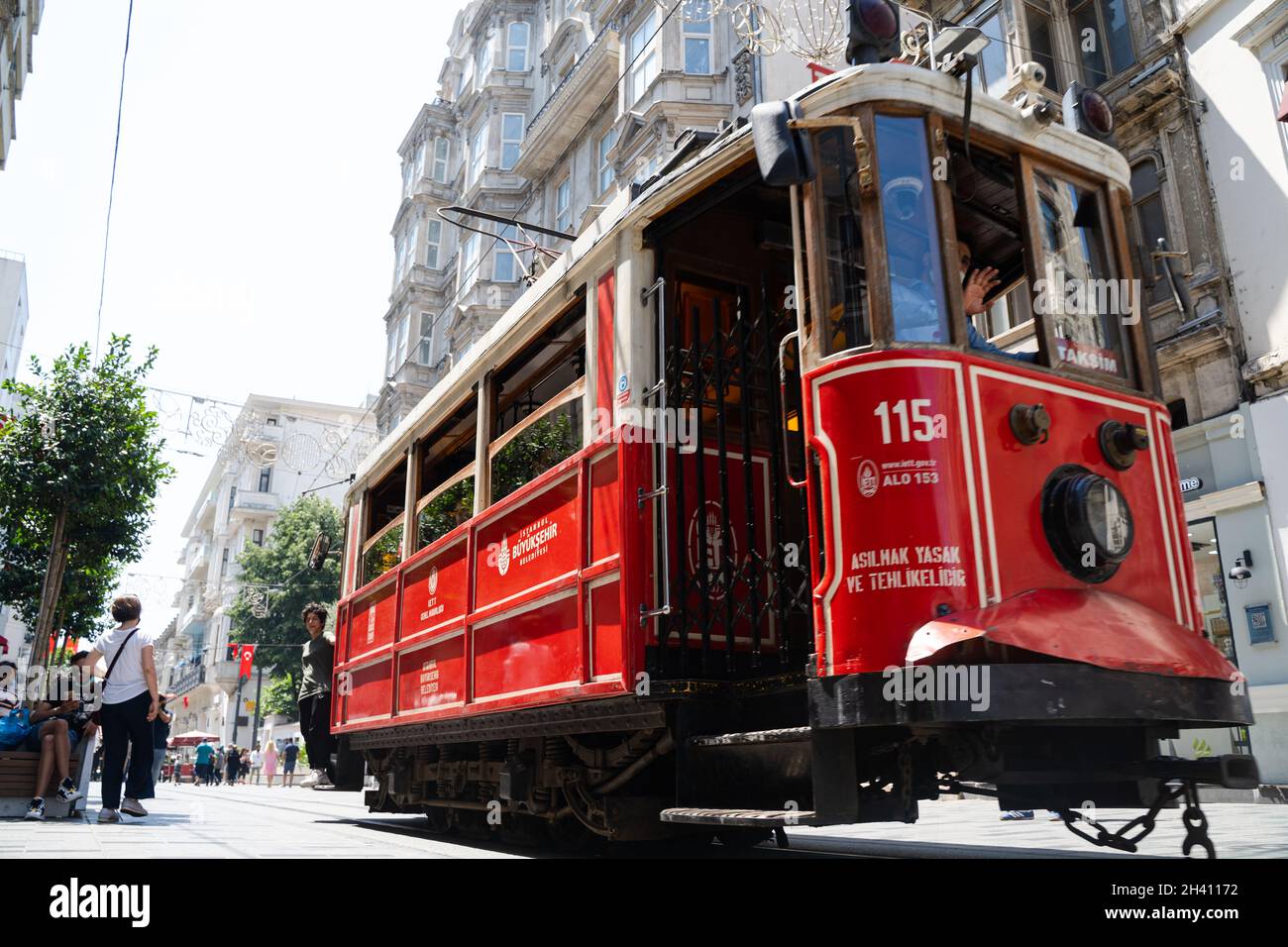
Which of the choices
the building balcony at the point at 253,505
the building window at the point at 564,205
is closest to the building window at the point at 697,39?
the building window at the point at 564,205

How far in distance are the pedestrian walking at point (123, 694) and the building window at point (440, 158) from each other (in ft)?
98.4

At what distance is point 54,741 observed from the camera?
7551mm

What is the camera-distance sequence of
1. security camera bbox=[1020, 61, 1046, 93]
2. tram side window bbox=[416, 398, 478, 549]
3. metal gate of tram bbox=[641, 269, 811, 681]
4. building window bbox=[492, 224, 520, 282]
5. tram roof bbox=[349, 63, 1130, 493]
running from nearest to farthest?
tram roof bbox=[349, 63, 1130, 493] < security camera bbox=[1020, 61, 1046, 93] < metal gate of tram bbox=[641, 269, 811, 681] < tram side window bbox=[416, 398, 478, 549] < building window bbox=[492, 224, 520, 282]

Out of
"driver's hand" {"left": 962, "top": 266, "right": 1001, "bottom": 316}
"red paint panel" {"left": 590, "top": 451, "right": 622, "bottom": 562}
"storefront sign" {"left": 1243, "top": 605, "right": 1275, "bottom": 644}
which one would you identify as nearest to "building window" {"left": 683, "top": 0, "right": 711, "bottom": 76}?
"storefront sign" {"left": 1243, "top": 605, "right": 1275, "bottom": 644}

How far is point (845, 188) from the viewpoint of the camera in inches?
179

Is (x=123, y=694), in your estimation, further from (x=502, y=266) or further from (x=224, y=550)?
(x=224, y=550)

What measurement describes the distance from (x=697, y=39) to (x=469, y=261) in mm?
11074

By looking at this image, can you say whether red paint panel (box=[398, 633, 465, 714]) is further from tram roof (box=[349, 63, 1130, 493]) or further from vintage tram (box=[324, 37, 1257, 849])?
tram roof (box=[349, 63, 1130, 493])

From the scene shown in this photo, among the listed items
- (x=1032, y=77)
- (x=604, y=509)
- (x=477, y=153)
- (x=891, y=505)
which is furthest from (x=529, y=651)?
(x=477, y=153)

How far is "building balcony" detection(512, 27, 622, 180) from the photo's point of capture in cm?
2441

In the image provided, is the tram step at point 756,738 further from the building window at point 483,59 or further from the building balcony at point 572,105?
the building window at point 483,59

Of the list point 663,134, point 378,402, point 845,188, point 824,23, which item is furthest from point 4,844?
point 378,402

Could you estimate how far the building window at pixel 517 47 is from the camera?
3166 cm

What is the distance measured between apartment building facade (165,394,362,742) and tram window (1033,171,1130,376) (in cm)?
3825
